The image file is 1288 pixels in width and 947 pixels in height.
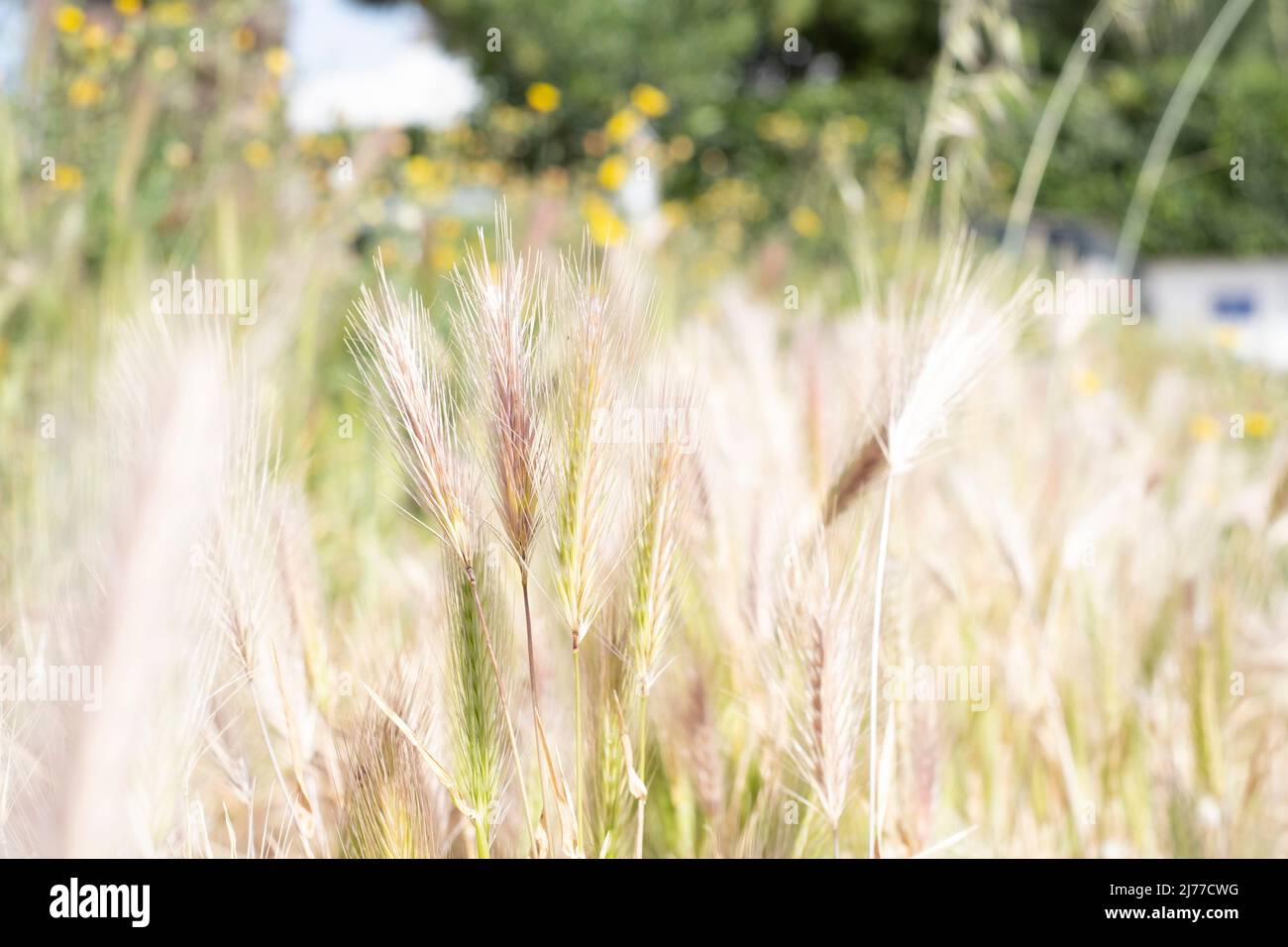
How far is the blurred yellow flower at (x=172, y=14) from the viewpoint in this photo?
7.64ft

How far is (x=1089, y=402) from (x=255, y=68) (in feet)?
7.65

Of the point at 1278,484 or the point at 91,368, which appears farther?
the point at 91,368

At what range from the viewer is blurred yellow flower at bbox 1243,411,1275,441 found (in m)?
1.89

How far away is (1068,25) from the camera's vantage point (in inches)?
603

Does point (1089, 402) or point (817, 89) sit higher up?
point (817, 89)

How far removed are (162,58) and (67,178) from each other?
0.39 m

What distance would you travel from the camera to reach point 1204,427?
185cm

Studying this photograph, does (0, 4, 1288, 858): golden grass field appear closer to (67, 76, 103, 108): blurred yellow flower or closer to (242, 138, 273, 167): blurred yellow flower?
(67, 76, 103, 108): blurred yellow flower

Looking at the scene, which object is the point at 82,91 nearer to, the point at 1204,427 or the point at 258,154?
the point at 258,154

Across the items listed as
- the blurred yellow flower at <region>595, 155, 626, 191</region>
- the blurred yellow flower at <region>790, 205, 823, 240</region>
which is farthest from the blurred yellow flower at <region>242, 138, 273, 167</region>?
the blurred yellow flower at <region>790, 205, 823, 240</region>

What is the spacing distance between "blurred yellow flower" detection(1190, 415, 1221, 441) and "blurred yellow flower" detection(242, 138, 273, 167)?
2.16 m

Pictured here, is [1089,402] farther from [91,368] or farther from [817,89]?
[817,89]

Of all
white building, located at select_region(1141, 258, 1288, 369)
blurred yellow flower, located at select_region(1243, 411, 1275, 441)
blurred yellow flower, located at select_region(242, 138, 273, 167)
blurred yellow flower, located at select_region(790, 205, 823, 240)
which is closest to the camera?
blurred yellow flower, located at select_region(1243, 411, 1275, 441)
